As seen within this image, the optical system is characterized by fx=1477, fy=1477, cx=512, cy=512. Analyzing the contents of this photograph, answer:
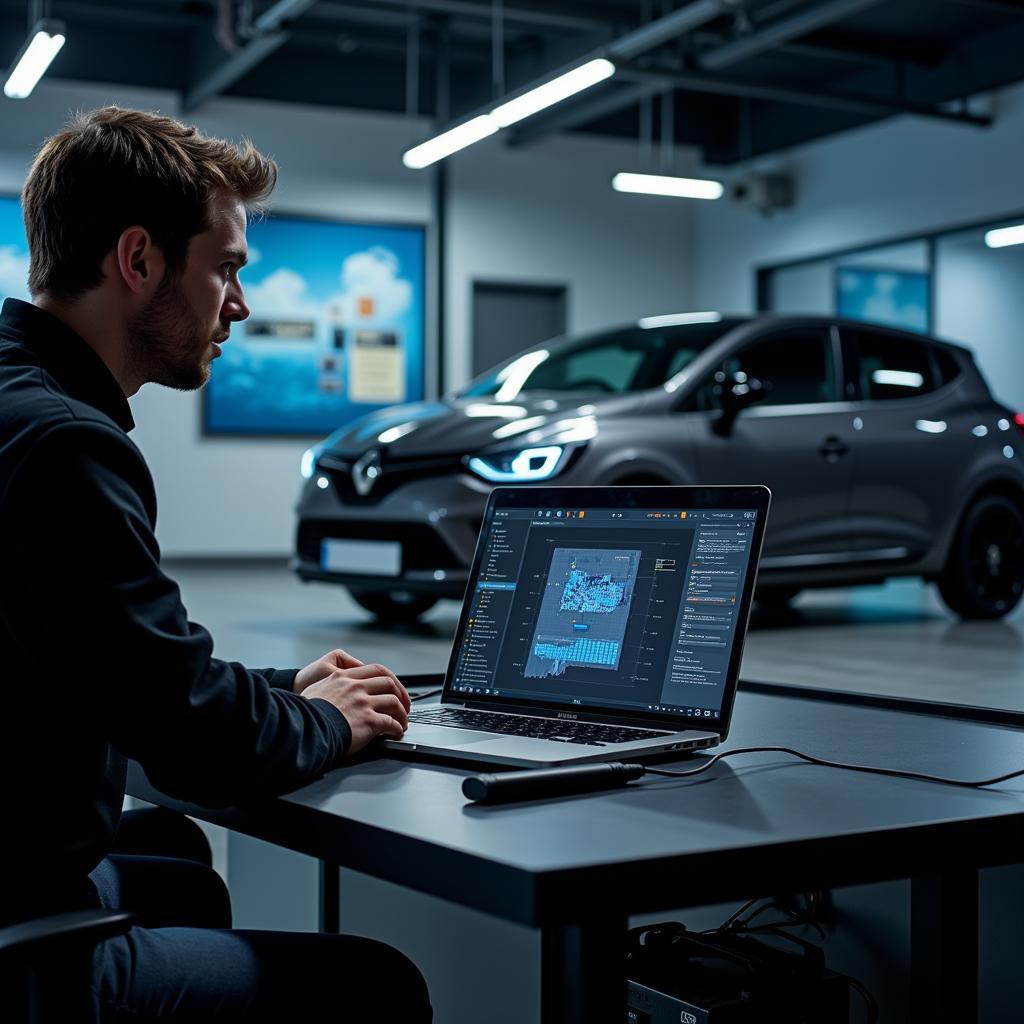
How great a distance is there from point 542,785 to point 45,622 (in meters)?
0.41

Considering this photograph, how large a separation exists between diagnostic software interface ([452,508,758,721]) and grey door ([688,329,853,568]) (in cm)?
462

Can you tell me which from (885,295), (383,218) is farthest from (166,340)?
(885,295)

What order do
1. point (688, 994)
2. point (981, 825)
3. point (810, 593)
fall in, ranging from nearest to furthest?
point (981, 825) < point (688, 994) < point (810, 593)

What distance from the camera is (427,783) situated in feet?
4.15

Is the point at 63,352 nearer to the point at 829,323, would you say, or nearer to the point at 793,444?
the point at 793,444

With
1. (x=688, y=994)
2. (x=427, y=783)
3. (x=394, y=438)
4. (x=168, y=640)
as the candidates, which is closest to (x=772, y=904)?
(x=688, y=994)

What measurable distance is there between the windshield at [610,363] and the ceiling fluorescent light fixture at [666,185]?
4170 mm

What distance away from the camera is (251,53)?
10141mm

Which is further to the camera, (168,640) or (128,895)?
(128,895)

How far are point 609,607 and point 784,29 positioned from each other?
8.84m

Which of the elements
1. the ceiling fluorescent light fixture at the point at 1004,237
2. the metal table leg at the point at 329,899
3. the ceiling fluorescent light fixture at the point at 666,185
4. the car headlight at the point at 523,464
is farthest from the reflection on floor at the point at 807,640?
the ceiling fluorescent light fixture at the point at 666,185

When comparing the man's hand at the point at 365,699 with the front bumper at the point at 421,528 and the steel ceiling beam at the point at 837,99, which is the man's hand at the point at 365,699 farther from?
the steel ceiling beam at the point at 837,99

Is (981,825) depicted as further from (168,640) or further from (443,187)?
(443,187)

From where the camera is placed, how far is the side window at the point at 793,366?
674 cm
